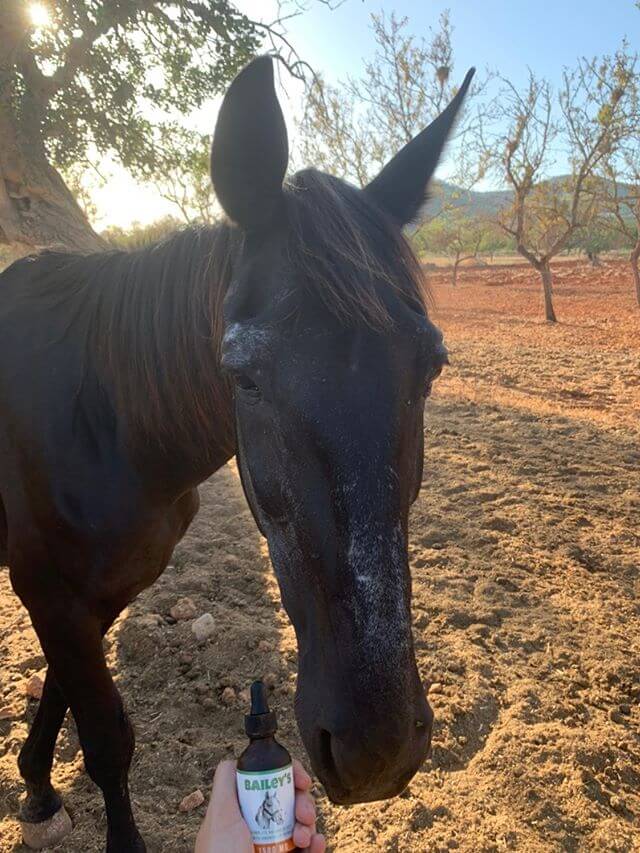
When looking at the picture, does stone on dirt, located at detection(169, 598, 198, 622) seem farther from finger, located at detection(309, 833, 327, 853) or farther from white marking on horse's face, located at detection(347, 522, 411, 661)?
white marking on horse's face, located at detection(347, 522, 411, 661)

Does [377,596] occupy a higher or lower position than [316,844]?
higher

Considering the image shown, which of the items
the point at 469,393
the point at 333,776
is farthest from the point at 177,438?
the point at 469,393

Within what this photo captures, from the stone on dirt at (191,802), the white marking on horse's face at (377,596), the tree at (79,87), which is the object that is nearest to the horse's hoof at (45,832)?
the stone on dirt at (191,802)

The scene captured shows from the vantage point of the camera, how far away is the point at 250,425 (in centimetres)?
139

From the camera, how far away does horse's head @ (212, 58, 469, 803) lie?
3.73ft

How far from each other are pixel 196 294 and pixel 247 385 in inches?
21.1

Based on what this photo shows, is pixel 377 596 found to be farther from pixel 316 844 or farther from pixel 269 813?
pixel 316 844

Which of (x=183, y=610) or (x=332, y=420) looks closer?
(x=332, y=420)

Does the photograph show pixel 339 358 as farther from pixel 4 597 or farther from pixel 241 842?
pixel 4 597

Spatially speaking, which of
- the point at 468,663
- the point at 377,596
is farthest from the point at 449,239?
the point at 377,596

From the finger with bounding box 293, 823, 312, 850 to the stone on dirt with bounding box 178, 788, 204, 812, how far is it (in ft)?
4.42

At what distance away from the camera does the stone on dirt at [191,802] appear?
90.6 inches

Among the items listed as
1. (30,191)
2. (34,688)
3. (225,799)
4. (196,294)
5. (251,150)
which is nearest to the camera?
(225,799)

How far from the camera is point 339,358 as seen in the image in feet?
4.09
